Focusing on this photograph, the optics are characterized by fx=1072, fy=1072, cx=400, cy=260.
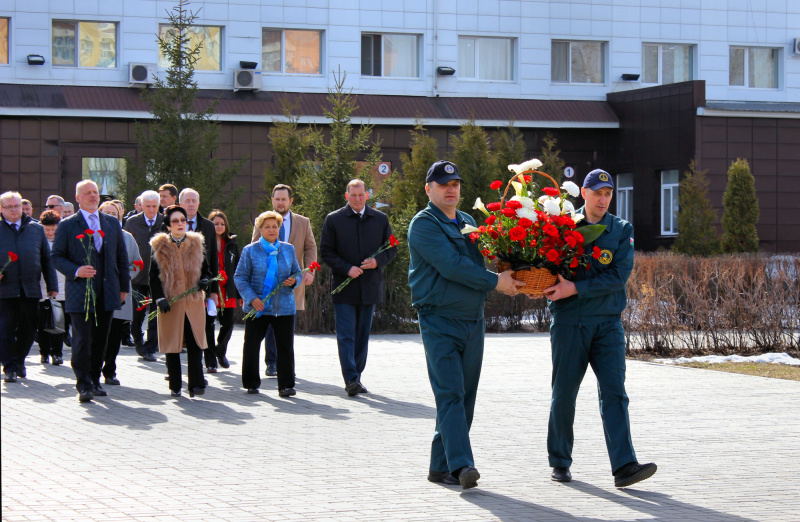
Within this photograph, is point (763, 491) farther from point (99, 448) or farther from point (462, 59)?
point (462, 59)

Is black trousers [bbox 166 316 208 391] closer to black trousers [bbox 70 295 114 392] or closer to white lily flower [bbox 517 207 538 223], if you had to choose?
black trousers [bbox 70 295 114 392]

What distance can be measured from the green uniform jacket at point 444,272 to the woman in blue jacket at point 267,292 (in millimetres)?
4084

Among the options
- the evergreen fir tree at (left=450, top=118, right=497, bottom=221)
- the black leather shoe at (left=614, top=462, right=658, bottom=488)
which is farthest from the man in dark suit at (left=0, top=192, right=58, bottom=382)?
the evergreen fir tree at (left=450, top=118, right=497, bottom=221)

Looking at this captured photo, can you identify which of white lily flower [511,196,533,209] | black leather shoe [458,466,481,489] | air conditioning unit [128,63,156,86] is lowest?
black leather shoe [458,466,481,489]

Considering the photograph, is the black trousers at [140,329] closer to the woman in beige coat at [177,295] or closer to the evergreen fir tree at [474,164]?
the woman in beige coat at [177,295]

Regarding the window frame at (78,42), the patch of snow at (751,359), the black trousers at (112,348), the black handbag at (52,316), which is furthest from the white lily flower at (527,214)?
the window frame at (78,42)

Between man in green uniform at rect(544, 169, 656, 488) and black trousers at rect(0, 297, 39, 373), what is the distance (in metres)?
7.22

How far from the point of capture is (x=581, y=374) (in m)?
7.12

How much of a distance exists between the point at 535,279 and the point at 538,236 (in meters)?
0.27

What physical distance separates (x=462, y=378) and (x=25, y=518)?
8.89ft

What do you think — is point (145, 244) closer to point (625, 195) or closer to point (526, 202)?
point (526, 202)

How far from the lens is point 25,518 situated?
19.3ft

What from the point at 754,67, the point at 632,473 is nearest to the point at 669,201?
the point at 754,67

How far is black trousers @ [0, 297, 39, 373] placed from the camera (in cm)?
1199
